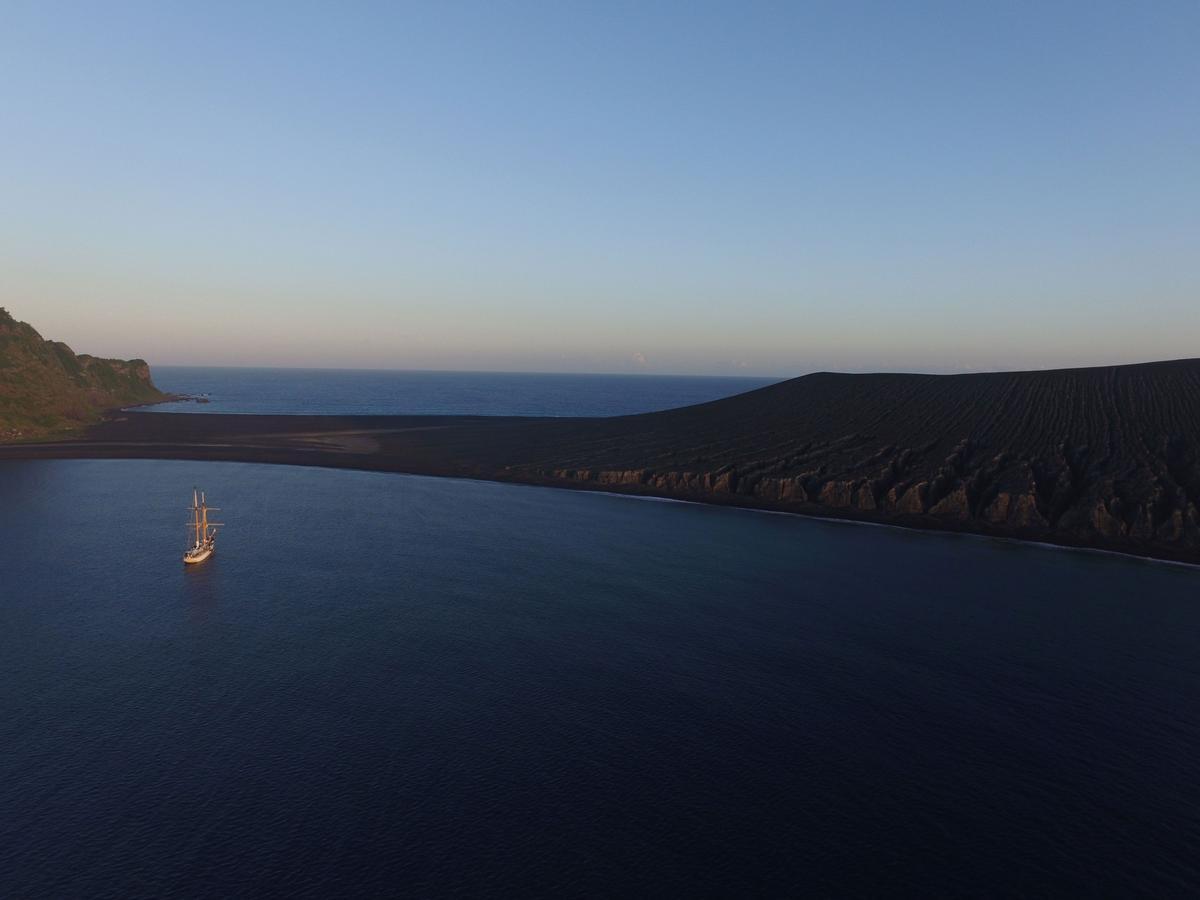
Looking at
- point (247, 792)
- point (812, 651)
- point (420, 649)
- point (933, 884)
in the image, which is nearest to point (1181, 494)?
point (812, 651)

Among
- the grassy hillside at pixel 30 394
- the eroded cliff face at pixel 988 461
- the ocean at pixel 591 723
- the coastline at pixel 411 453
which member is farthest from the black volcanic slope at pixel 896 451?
the ocean at pixel 591 723

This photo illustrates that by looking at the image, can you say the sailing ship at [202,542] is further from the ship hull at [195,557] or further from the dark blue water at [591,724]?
the dark blue water at [591,724]

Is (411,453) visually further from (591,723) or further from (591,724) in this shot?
(591,724)

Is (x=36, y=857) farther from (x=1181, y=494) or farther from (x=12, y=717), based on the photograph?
(x=1181, y=494)

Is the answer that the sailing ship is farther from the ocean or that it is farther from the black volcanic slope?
the black volcanic slope

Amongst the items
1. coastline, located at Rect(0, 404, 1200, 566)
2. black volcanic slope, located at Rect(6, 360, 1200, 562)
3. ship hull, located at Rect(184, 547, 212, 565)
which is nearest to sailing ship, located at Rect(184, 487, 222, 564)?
ship hull, located at Rect(184, 547, 212, 565)
